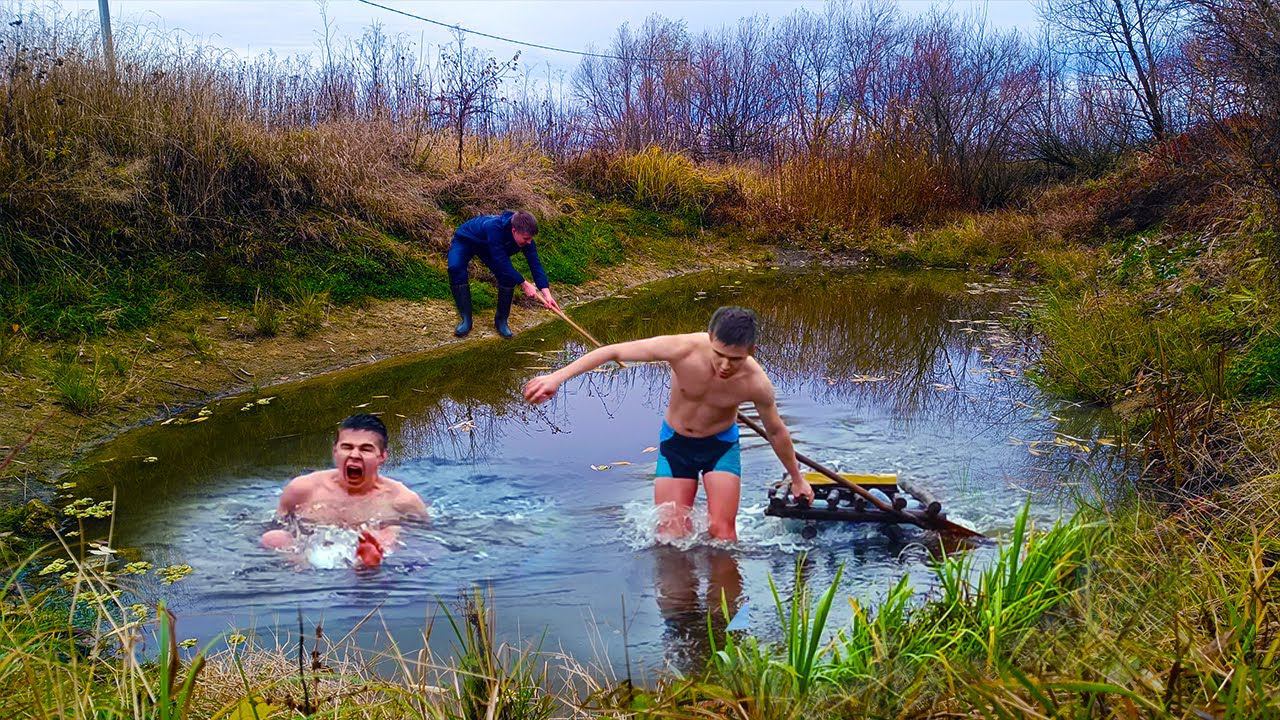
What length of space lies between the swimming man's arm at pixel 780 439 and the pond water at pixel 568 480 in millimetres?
406

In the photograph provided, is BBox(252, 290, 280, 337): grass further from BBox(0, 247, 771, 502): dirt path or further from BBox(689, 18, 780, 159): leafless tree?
BBox(689, 18, 780, 159): leafless tree

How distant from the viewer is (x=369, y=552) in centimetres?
568

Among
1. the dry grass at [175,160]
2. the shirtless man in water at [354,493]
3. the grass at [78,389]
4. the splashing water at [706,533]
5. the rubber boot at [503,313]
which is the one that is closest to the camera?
the splashing water at [706,533]

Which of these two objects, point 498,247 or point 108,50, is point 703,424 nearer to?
point 498,247

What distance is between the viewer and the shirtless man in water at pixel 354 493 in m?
6.10

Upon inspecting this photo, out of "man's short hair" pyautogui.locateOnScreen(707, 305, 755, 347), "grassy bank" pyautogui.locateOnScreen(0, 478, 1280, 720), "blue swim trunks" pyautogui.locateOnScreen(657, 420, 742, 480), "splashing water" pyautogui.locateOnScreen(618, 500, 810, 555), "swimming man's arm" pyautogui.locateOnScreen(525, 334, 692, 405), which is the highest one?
"man's short hair" pyautogui.locateOnScreen(707, 305, 755, 347)

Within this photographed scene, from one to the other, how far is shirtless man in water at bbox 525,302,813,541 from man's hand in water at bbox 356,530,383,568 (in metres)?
1.38

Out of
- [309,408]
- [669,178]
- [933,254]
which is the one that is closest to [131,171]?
[309,408]

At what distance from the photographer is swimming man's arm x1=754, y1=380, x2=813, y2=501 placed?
563cm

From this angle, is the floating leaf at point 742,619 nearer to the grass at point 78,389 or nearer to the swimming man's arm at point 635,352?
the swimming man's arm at point 635,352

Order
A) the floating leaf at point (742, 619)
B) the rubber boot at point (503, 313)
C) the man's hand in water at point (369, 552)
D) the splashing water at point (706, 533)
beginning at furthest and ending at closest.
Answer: the rubber boot at point (503, 313)
the splashing water at point (706, 533)
the man's hand in water at point (369, 552)
the floating leaf at point (742, 619)

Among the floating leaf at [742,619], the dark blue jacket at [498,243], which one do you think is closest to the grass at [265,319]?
the dark blue jacket at [498,243]

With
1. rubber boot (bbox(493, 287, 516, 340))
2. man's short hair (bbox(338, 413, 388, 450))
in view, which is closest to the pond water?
rubber boot (bbox(493, 287, 516, 340))

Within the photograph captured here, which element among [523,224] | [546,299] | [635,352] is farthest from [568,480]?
[523,224]
